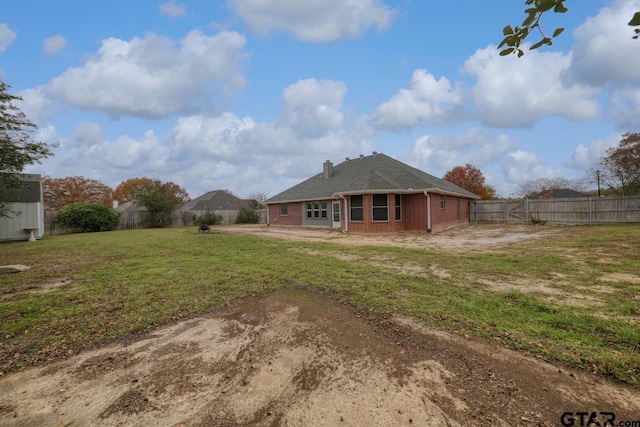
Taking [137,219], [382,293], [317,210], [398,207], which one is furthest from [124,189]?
[382,293]

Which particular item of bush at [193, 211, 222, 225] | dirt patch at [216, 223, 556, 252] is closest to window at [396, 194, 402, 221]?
dirt patch at [216, 223, 556, 252]

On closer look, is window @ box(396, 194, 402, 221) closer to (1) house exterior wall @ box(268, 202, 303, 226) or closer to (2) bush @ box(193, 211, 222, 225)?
(1) house exterior wall @ box(268, 202, 303, 226)

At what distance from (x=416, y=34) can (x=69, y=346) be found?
1442 centimetres

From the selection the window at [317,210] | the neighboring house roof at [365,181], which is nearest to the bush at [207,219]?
the neighboring house roof at [365,181]

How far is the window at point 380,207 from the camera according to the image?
16.4 meters

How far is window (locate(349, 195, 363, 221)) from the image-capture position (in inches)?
664

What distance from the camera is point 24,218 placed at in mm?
16781

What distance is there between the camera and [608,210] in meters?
18.4

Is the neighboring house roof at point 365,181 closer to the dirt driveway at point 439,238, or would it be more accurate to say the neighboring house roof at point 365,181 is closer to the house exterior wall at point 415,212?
the house exterior wall at point 415,212

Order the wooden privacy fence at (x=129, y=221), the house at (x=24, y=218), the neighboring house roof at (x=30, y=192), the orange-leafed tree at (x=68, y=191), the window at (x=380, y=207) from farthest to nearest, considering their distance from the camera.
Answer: the orange-leafed tree at (x=68, y=191)
the wooden privacy fence at (x=129, y=221)
the window at (x=380, y=207)
the house at (x=24, y=218)
the neighboring house roof at (x=30, y=192)

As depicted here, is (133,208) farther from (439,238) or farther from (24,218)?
(439,238)

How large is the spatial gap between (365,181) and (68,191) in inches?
1832

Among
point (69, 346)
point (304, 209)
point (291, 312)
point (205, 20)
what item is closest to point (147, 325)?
point (69, 346)

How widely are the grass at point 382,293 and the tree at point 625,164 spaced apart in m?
24.5
